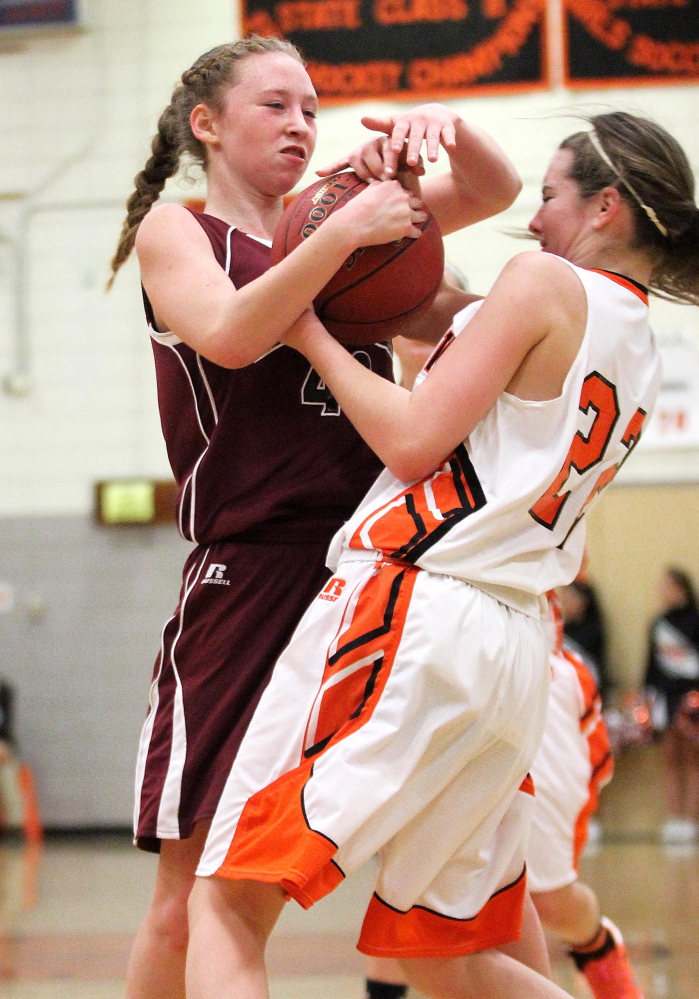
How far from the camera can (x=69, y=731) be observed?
26.5 ft

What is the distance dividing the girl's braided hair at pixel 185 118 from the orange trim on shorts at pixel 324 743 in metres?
0.94

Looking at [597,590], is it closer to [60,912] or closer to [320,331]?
[60,912]

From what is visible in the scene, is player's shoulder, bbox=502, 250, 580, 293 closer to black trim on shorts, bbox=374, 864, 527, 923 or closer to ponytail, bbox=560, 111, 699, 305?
ponytail, bbox=560, 111, 699, 305

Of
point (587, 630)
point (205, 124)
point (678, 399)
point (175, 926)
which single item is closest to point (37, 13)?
point (678, 399)

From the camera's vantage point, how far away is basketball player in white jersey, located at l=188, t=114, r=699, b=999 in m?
1.85

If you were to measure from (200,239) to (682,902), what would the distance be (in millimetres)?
4187

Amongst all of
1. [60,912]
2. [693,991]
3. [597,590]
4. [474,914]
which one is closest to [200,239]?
[474,914]

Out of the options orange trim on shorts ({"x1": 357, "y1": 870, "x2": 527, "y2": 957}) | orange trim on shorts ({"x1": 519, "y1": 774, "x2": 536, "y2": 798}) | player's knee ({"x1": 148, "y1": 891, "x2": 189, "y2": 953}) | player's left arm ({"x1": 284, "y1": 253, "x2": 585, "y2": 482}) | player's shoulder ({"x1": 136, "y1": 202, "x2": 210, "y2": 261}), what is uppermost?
player's shoulder ({"x1": 136, "y1": 202, "x2": 210, "y2": 261})

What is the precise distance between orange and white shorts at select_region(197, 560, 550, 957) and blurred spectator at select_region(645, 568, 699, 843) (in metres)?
5.58

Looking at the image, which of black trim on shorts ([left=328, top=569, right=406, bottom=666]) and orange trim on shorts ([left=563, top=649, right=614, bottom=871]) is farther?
orange trim on shorts ([left=563, top=649, right=614, bottom=871])

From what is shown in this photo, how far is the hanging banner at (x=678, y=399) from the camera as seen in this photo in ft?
24.9

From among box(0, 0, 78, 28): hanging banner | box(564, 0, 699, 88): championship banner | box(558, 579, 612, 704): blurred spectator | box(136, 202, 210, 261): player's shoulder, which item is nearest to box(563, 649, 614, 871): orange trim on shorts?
box(136, 202, 210, 261): player's shoulder

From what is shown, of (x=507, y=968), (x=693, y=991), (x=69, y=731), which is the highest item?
(x=507, y=968)

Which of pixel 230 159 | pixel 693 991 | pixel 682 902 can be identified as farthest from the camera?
pixel 682 902
